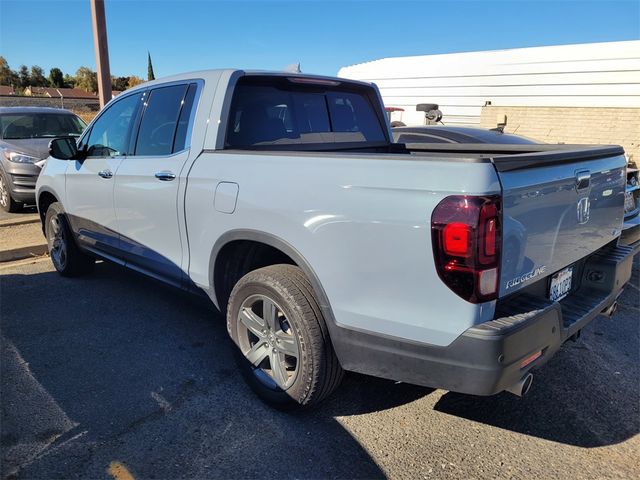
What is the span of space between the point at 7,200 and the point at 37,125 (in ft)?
5.52

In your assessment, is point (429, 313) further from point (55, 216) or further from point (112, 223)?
point (55, 216)

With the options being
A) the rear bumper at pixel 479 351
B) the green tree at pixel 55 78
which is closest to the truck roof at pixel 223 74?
the rear bumper at pixel 479 351

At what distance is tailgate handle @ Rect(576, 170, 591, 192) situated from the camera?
2.52 metres

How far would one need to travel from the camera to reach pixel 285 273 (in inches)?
108

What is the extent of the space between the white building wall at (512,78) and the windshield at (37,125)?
40.1 ft

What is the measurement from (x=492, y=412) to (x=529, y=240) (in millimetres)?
1306

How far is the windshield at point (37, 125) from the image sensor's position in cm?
884

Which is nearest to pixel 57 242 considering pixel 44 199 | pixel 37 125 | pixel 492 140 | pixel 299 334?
pixel 44 199

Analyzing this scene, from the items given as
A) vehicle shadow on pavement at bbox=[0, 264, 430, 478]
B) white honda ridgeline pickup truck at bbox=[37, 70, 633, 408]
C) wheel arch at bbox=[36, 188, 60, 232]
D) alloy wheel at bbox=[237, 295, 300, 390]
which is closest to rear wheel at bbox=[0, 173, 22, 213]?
wheel arch at bbox=[36, 188, 60, 232]

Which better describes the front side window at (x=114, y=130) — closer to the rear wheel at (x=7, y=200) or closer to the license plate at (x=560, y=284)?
the license plate at (x=560, y=284)

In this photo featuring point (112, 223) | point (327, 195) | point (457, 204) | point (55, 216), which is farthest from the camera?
point (55, 216)

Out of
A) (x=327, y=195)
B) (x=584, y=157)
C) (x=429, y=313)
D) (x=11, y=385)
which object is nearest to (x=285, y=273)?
(x=327, y=195)

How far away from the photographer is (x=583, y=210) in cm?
262

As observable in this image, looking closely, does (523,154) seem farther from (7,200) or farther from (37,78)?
(37,78)
